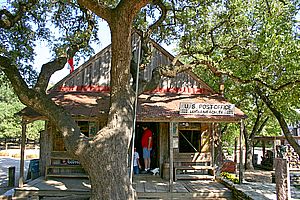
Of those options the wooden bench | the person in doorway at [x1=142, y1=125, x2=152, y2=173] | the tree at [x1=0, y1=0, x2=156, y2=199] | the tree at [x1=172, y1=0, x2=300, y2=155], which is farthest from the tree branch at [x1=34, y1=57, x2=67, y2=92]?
the wooden bench

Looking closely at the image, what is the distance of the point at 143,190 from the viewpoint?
10.0 meters

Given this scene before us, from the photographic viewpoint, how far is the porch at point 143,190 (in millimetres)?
9836

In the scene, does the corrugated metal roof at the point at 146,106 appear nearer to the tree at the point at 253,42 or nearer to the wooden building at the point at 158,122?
the wooden building at the point at 158,122

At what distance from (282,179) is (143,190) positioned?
423 cm

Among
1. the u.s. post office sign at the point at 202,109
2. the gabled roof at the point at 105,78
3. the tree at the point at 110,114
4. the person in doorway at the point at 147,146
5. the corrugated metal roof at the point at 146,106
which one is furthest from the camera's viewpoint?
the gabled roof at the point at 105,78

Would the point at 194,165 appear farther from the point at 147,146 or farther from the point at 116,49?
the point at 116,49

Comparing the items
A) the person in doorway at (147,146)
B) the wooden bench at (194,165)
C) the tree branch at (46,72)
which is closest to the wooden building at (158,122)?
the wooden bench at (194,165)

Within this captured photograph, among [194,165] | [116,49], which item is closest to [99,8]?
[116,49]

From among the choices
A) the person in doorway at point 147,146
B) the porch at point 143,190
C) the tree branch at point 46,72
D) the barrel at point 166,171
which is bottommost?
the porch at point 143,190

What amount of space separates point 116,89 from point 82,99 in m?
4.17

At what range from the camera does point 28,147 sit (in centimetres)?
3747

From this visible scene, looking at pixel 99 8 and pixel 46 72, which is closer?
pixel 99 8

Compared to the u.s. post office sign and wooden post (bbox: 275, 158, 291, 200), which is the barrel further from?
wooden post (bbox: 275, 158, 291, 200)

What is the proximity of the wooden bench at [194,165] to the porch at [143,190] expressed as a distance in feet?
3.24
